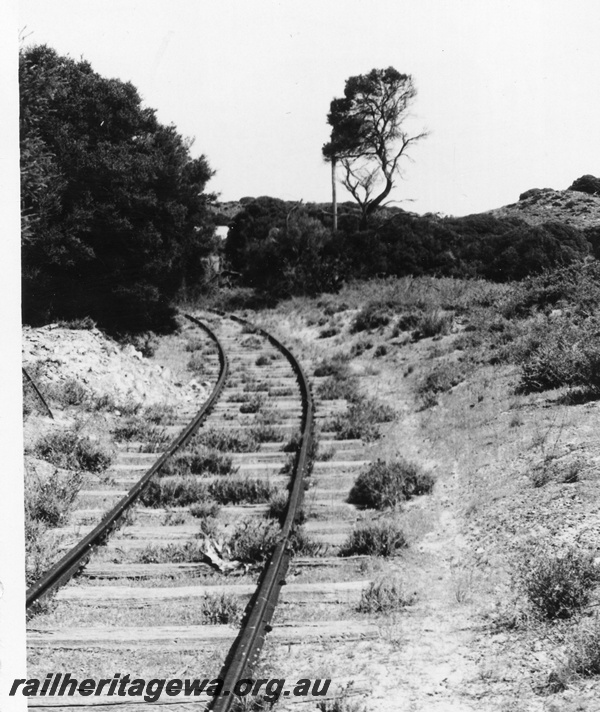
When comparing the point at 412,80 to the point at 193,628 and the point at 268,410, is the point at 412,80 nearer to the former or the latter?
the point at 268,410

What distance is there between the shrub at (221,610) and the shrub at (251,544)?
2.74 feet

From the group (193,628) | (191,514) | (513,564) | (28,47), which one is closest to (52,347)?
(28,47)

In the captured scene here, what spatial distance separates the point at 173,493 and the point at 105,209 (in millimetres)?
10530

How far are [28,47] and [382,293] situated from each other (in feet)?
47.4

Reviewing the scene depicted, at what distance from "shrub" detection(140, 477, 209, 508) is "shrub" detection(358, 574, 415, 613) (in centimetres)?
282

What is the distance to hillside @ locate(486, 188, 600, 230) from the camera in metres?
35.2

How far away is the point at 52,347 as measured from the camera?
12.5m

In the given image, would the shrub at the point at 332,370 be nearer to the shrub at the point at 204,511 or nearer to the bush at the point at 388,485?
the bush at the point at 388,485

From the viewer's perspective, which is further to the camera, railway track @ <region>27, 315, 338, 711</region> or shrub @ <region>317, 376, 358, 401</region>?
shrub @ <region>317, 376, 358, 401</region>

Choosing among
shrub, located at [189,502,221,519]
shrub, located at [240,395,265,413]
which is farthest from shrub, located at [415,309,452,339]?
shrub, located at [189,502,221,519]

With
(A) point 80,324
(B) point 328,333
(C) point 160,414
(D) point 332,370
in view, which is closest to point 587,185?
(B) point 328,333

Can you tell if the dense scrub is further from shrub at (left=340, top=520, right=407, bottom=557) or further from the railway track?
shrub at (left=340, top=520, right=407, bottom=557)

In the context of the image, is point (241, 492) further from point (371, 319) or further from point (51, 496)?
point (371, 319)

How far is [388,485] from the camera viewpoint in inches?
294
